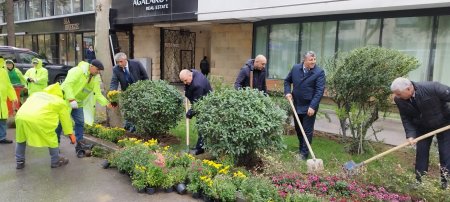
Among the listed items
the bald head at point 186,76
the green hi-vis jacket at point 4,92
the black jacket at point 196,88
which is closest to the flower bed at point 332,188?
the black jacket at point 196,88

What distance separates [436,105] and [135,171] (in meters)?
3.71

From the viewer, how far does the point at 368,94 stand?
5.65 m

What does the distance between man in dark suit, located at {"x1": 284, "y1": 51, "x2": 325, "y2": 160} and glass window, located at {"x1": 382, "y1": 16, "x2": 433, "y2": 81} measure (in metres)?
5.17

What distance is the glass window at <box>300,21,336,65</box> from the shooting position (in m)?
11.1

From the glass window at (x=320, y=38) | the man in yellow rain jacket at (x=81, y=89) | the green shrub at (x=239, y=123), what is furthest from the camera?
the glass window at (x=320, y=38)

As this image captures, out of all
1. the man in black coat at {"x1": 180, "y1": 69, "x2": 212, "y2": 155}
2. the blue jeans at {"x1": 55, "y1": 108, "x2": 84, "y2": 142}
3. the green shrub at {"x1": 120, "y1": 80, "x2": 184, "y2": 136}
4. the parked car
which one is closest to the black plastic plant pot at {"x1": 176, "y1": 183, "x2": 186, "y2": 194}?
the man in black coat at {"x1": 180, "y1": 69, "x2": 212, "y2": 155}

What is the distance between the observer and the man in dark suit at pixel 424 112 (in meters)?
4.11

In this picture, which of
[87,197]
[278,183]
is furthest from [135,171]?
[278,183]

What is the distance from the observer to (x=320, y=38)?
447 inches

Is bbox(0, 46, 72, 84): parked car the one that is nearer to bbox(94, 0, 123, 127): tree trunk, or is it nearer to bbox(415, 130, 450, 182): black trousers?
bbox(94, 0, 123, 127): tree trunk

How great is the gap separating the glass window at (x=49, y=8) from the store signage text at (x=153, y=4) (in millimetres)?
9820

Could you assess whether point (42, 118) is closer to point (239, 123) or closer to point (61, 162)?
point (61, 162)

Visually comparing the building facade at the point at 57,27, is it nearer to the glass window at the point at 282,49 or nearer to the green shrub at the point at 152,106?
the glass window at the point at 282,49

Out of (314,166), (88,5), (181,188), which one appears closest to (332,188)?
(314,166)
